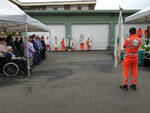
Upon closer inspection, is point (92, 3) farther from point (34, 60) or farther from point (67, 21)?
point (34, 60)

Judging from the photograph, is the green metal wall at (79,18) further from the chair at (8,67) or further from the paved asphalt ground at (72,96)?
the paved asphalt ground at (72,96)

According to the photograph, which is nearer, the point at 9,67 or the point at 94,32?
the point at 9,67

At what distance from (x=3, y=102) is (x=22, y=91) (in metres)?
0.69

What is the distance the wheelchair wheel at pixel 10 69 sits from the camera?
543 cm

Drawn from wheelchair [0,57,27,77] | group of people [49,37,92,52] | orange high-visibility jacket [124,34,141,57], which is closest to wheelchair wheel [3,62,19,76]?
wheelchair [0,57,27,77]

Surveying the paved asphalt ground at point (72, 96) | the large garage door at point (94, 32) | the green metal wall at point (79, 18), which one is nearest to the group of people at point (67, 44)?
the large garage door at point (94, 32)

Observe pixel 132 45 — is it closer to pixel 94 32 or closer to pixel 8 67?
pixel 8 67

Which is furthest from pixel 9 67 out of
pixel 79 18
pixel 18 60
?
pixel 79 18

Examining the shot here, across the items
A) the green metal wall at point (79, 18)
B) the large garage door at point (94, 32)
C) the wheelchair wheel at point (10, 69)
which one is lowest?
the wheelchair wheel at point (10, 69)

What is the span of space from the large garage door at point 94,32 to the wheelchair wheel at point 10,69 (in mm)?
10069

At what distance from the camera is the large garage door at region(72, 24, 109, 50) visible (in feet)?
49.5

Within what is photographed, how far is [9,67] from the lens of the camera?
554cm

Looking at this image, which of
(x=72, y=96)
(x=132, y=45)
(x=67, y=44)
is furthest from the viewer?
(x=67, y=44)

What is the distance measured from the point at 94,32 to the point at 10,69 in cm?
1122
